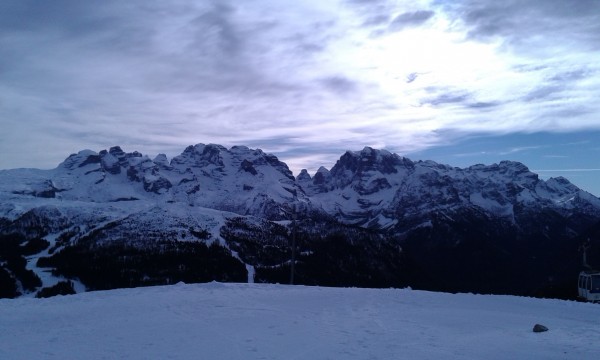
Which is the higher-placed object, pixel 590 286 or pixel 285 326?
pixel 590 286

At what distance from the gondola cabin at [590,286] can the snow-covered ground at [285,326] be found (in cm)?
1114

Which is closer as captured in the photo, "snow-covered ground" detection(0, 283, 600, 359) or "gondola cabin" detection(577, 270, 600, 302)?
"snow-covered ground" detection(0, 283, 600, 359)

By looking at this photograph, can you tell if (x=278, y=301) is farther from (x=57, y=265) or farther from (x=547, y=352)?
(x=57, y=265)

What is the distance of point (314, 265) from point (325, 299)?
12966cm

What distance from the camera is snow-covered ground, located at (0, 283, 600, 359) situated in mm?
18828

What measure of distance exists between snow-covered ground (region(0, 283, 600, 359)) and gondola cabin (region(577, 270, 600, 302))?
1114 cm

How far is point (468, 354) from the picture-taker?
18.8 m

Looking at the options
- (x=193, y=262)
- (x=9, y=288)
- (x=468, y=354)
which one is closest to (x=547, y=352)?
(x=468, y=354)

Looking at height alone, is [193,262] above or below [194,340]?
below

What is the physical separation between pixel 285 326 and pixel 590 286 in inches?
1316

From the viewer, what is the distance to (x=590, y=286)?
4459cm

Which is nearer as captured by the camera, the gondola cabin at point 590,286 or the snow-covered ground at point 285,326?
the snow-covered ground at point 285,326

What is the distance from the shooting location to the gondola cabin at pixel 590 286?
43709mm

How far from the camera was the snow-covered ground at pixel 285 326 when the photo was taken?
18.8 meters
